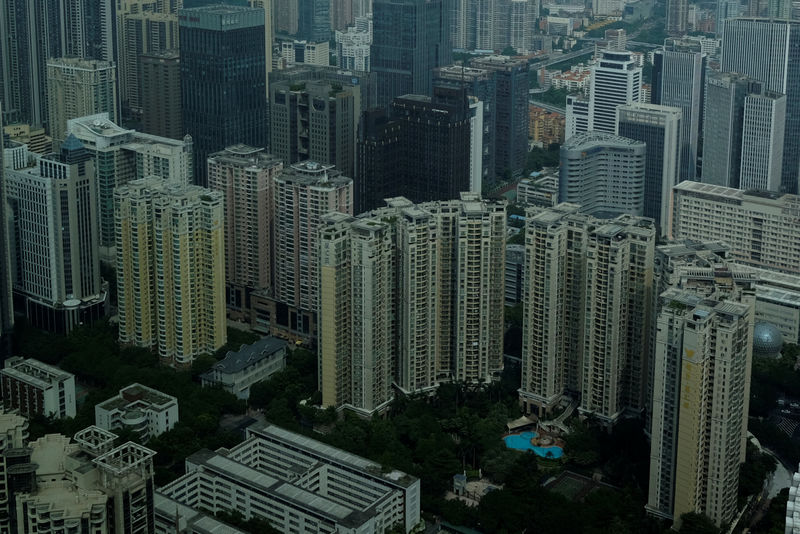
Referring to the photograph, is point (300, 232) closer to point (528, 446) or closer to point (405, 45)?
point (528, 446)

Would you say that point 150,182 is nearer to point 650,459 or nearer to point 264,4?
point 650,459

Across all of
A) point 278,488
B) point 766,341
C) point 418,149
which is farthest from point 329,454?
point 418,149

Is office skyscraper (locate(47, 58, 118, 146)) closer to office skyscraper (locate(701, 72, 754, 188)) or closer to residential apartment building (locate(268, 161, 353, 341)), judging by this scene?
residential apartment building (locate(268, 161, 353, 341))

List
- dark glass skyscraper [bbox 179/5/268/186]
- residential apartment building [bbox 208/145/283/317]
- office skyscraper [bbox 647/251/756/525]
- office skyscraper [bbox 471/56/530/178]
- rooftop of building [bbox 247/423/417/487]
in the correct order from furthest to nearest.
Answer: office skyscraper [bbox 471/56/530/178] < dark glass skyscraper [bbox 179/5/268/186] < residential apartment building [bbox 208/145/283/317] < rooftop of building [bbox 247/423/417/487] < office skyscraper [bbox 647/251/756/525]

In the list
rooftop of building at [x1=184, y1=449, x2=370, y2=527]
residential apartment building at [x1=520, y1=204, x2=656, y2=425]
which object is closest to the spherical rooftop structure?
residential apartment building at [x1=520, y1=204, x2=656, y2=425]

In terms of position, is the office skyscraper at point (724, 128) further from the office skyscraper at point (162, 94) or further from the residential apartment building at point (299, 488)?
the residential apartment building at point (299, 488)

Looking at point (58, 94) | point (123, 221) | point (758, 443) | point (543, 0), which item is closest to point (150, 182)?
point (123, 221)

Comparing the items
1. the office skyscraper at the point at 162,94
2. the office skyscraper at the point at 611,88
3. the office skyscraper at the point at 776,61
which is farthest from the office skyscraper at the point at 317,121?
the office skyscraper at the point at 776,61
